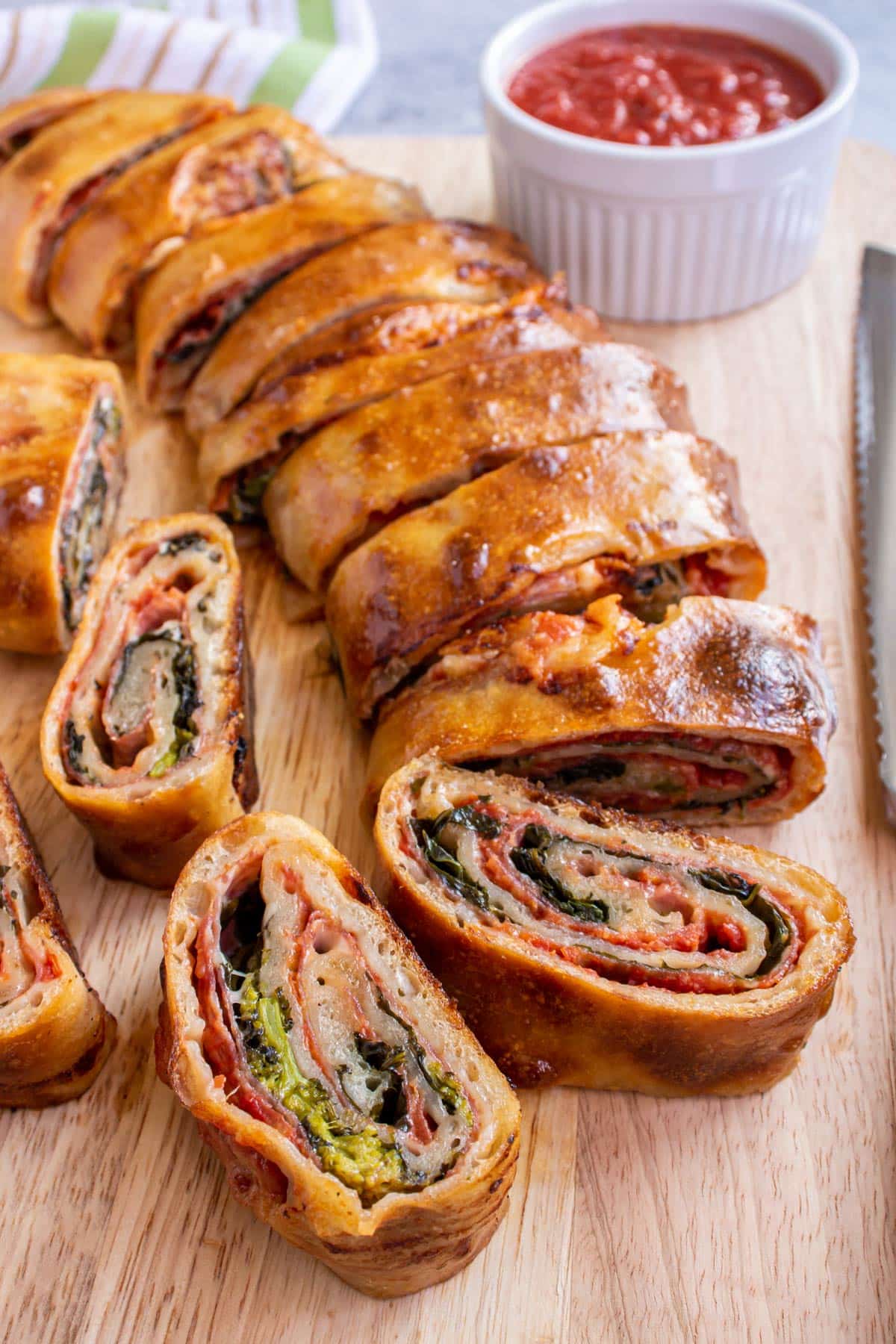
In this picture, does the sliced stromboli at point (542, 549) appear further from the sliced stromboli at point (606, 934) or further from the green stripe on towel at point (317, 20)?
the green stripe on towel at point (317, 20)

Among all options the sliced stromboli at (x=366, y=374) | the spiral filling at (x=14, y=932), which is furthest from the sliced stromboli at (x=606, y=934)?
the sliced stromboli at (x=366, y=374)

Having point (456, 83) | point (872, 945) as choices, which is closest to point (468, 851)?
point (872, 945)

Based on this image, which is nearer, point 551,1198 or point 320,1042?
point 320,1042

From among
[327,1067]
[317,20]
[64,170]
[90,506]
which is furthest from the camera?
[317,20]

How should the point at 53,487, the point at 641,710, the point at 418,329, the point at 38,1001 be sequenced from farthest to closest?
the point at 418,329 < the point at 53,487 < the point at 641,710 < the point at 38,1001

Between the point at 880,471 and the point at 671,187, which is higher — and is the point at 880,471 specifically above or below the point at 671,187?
below

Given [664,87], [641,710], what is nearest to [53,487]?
[641,710]

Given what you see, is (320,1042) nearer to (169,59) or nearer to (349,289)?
(349,289)

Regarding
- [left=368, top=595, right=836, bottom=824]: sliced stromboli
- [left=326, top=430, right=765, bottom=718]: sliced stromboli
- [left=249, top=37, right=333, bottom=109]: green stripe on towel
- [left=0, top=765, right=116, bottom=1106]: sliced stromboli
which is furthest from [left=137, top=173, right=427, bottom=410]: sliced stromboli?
[left=0, top=765, right=116, bottom=1106]: sliced stromboli

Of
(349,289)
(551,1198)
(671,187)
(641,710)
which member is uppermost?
(671,187)
